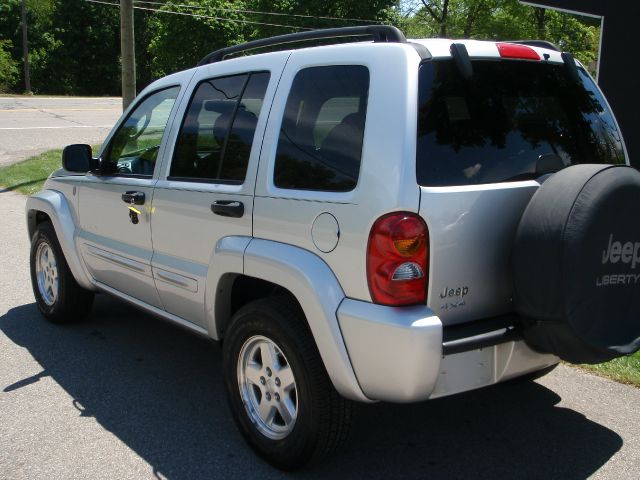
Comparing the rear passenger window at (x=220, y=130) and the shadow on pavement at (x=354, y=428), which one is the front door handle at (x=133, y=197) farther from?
the shadow on pavement at (x=354, y=428)

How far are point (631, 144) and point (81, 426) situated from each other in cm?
917

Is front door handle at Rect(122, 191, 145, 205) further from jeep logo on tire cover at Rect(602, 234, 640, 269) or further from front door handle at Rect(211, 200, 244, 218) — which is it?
jeep logo on tire cover at Rect(602, 234, 640, 269)

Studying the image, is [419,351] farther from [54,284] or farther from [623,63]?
[623,63]

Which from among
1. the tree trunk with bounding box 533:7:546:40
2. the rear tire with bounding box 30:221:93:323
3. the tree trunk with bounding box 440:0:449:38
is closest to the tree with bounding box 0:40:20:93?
the tree trunk with bounding box 440:0:449:38

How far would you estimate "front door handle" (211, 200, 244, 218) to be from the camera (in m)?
3.51

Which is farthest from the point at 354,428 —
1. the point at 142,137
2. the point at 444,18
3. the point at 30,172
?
the point at 444,18

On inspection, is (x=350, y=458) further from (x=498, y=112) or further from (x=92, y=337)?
(x=92, y=337)

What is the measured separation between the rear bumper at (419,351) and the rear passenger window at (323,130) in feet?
1.94

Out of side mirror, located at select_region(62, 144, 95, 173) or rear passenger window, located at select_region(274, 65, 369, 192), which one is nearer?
rear passenger window, located at select_region(274, 65, 369, 192)

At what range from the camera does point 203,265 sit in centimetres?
380

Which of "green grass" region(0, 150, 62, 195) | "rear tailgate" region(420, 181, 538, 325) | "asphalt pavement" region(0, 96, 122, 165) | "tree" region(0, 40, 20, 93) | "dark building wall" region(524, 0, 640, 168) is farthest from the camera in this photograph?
"tree" region(0, 40, 20, 93)

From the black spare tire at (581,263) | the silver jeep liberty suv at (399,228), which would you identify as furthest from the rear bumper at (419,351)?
the black spare tire at (581,263)

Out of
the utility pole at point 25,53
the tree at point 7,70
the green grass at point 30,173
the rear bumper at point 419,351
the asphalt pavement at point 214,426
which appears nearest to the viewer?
the rear bumper at point 419,351

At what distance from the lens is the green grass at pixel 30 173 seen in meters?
12.8
